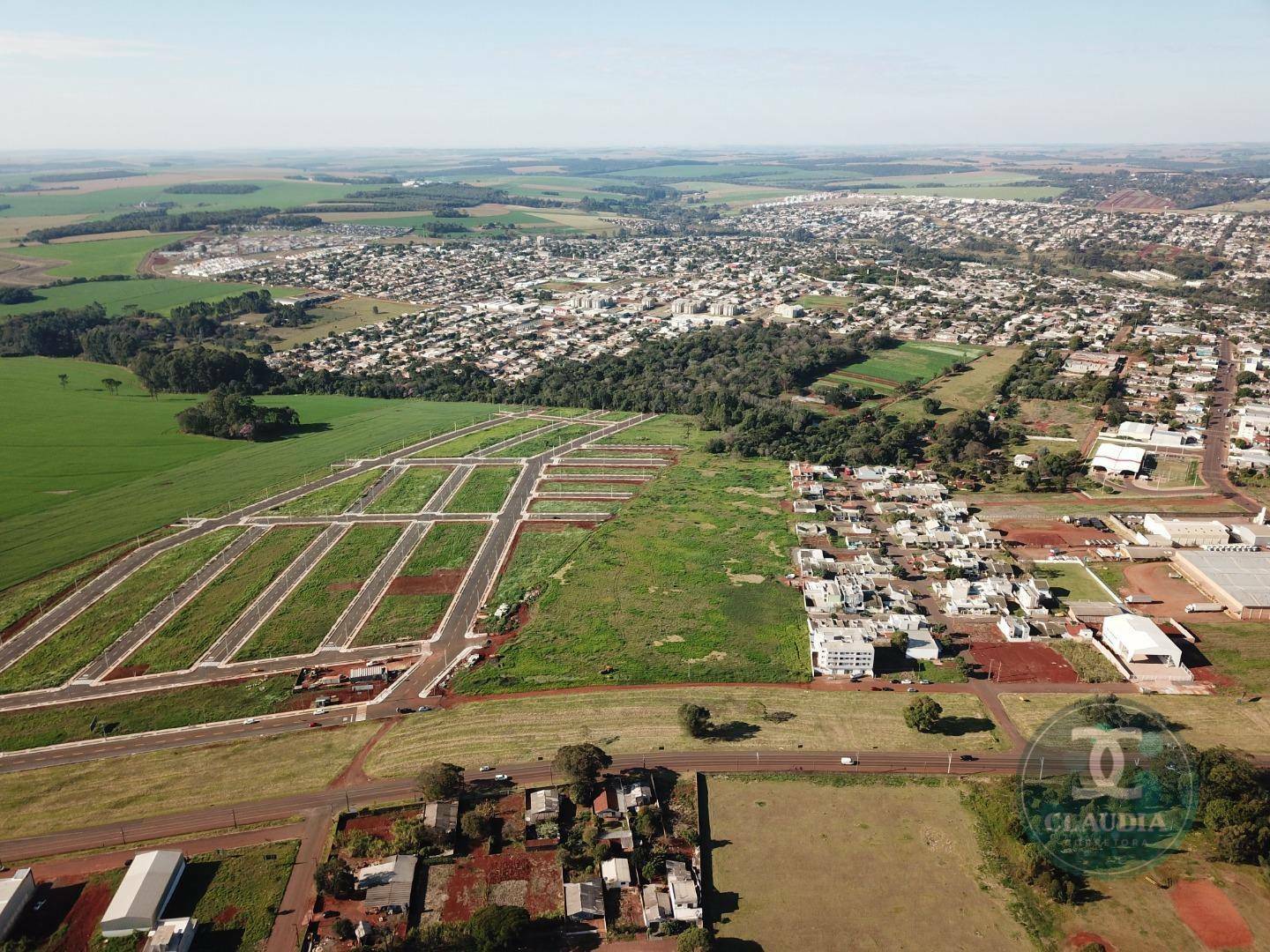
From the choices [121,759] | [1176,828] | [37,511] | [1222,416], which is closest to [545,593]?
[121,759]

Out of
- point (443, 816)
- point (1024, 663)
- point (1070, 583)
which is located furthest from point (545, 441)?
point (443, 816)

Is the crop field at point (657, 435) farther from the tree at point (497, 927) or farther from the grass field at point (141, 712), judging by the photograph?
the tree at point (497, 927)

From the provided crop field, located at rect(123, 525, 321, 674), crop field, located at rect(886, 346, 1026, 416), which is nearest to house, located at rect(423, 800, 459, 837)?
crop field, located at rect(123, 525, 321, 674)

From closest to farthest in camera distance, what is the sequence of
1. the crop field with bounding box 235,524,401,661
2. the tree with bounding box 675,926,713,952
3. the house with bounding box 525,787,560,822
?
1. the tree with bounding box 675,926,713,952
2. the house with bounding box 525,787,560,822
3. the crop field with bounding box 235,524,401,661

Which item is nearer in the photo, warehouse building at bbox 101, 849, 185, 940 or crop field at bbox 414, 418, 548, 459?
warehouse building at bbox 101, 849, 185, 940

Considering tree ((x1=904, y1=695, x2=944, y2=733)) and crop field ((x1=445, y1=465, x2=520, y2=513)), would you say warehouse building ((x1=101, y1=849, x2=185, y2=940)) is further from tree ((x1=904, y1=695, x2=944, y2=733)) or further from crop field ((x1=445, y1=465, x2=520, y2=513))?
crop field ((x1=445, y1=465, x2=520, y2=513))

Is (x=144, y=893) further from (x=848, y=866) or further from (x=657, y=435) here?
(x=657, y=435)
